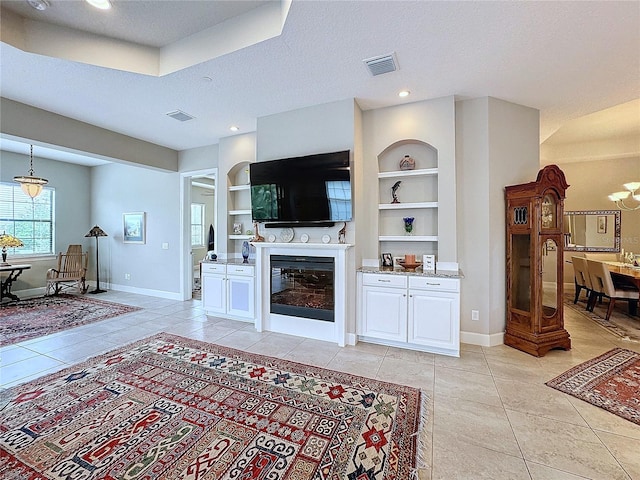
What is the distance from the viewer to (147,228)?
253 inches

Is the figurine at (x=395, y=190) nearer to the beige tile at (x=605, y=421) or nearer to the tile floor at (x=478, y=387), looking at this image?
the tile floor at (x=478, y=387)

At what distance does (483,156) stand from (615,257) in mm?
4828

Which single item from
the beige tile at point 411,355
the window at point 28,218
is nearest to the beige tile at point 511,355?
the beige tile at point 411,355

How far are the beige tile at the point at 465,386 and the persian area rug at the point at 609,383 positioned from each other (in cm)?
59

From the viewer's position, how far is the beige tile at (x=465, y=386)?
2.37 metres

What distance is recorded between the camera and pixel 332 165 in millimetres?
3445

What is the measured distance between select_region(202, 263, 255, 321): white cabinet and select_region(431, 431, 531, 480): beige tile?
9.94 feet

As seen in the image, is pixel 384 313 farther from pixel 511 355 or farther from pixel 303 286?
pixel 511 355

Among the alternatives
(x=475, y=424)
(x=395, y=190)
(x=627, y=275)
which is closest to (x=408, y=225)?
(x=395, y=190)

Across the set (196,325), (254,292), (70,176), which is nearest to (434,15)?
(254,292)

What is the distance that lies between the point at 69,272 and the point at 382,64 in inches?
299

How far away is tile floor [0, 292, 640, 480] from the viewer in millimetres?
1710

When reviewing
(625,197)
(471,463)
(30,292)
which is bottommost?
(471,463)

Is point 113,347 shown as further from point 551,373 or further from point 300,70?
point 551,373
